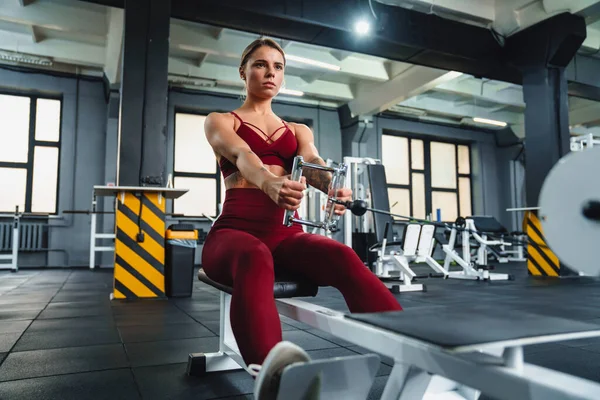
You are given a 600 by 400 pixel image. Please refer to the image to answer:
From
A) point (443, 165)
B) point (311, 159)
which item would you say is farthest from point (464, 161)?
point (311, 159)

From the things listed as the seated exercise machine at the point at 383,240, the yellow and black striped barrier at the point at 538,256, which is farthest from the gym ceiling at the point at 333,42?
the yellow and black striped barrier at the point at 538,256

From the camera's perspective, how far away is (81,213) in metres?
7.38

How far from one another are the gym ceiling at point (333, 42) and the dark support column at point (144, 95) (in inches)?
13.7

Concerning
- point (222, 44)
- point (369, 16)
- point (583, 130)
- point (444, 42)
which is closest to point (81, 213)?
point (222, 44)

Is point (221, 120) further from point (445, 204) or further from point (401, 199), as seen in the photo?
point (445, 204)

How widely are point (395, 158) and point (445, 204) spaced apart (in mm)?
1692

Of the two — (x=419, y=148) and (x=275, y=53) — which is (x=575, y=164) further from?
(x=419, y=148)

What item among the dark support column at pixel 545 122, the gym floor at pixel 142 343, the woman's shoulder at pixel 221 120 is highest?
the dark support column at pixel 545 122

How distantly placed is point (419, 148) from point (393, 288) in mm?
6741

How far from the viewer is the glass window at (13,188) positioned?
285 inches

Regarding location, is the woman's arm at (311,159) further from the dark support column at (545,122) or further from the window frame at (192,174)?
the window frame at (192,174)

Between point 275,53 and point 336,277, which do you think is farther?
point 275,53

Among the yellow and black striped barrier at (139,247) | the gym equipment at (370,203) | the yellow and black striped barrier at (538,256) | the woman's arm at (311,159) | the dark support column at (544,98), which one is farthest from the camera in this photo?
the yellow and black striped barrier at (538,256)

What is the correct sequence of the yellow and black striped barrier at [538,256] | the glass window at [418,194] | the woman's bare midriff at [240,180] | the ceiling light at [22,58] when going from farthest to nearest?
1. the glass window at [418,194]
2. the ceiling light at [22,58]
3. the yellow and black striped barrier at [538,256]
4. the woman's bare midriff at [240,180]
